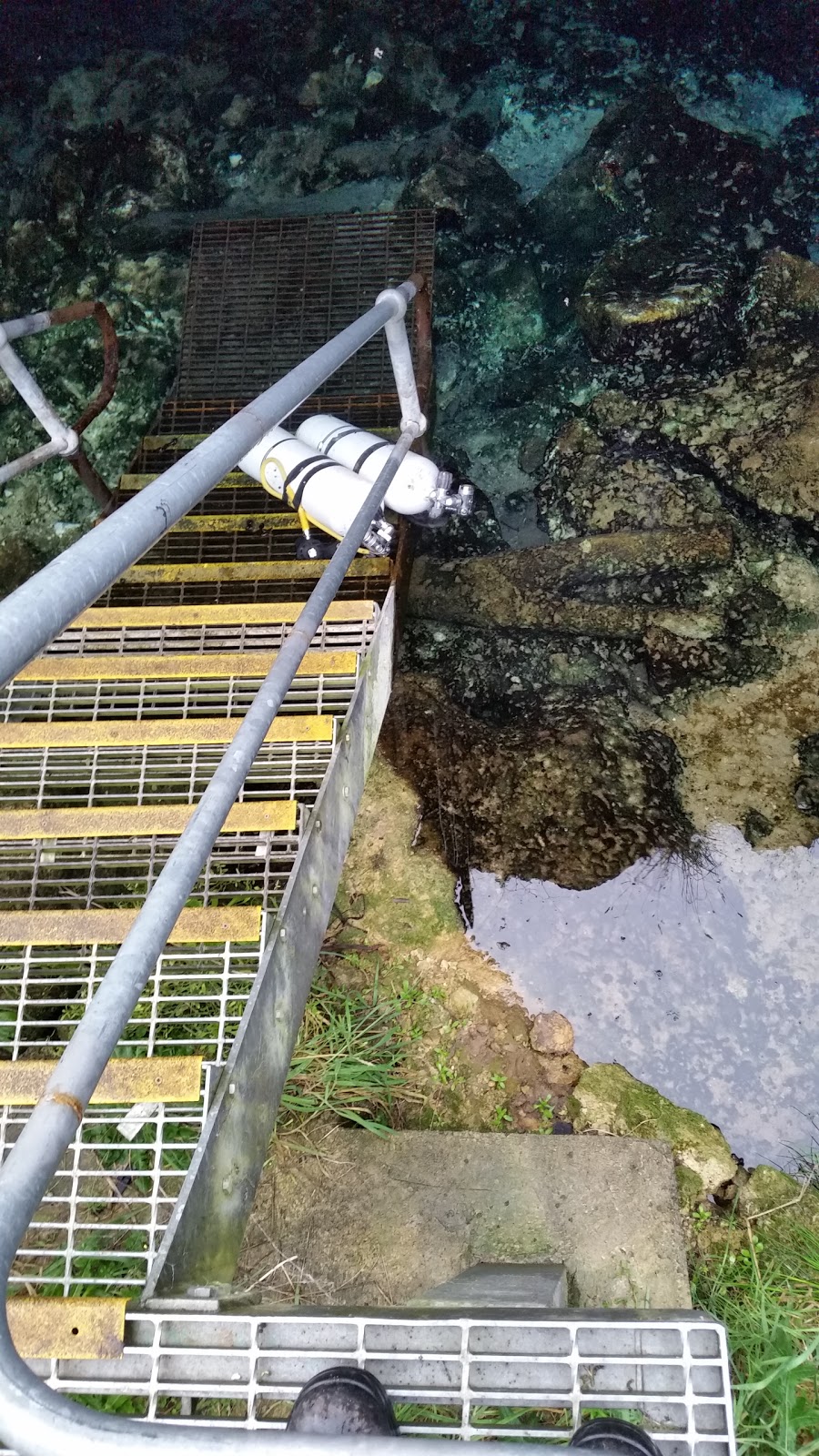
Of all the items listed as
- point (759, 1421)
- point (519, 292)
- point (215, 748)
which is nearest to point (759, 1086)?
point (759, 1421)

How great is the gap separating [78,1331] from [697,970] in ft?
10.1

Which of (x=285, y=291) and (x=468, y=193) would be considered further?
(x=468, y=193)

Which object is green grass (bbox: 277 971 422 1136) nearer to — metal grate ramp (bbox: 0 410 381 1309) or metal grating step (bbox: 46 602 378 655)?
metal grate ramp (bbox: 0 410 381 1309)

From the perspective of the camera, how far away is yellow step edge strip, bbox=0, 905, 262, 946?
2.86 m

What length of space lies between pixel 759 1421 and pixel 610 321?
6.11 m

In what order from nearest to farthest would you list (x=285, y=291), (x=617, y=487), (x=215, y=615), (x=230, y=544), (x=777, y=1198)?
(x=777, y=1198), (x=215, y=615), (x=230, y=544), (x=617, y=487), (x=285, y=291)

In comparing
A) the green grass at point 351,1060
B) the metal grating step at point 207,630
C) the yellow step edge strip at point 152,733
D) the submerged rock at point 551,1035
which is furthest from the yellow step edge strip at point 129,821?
the submerged rock at point 551,1035

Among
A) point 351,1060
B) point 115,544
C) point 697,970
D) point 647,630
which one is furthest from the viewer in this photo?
point 647,630

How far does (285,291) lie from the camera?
6285 millimetres

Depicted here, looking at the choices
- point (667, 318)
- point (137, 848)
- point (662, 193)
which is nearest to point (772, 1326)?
point (137, 848)

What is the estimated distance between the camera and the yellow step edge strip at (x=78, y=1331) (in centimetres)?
196

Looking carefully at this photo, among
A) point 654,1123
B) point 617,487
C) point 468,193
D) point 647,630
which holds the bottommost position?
point 654,1123

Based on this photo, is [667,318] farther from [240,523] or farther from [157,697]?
[157,697]

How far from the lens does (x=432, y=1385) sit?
1845 millimetres
